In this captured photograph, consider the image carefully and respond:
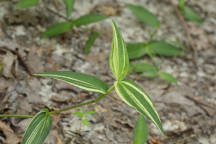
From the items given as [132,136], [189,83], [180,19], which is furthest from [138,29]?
[132,136]

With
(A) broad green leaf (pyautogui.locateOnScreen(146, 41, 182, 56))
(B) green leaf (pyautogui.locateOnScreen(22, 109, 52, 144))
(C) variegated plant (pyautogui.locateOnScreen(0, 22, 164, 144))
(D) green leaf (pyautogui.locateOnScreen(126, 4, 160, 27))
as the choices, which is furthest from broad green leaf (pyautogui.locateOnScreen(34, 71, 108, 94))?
(D) green leaf (pyautogui.locateOnScreen(126, 4, 160, 27))

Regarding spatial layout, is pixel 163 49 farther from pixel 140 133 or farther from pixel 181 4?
pixel 140 133

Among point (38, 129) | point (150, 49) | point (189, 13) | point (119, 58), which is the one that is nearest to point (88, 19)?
point (150, 49)

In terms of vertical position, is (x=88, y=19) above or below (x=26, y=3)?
below

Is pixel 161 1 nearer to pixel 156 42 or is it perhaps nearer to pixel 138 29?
pixel 138 29

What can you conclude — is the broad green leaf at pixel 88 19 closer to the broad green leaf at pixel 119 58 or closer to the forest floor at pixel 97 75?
the forest floor at pixel 97 75

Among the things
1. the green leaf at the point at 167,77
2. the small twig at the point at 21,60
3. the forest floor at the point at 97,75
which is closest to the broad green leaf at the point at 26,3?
the forest floor at the point at 97,75
